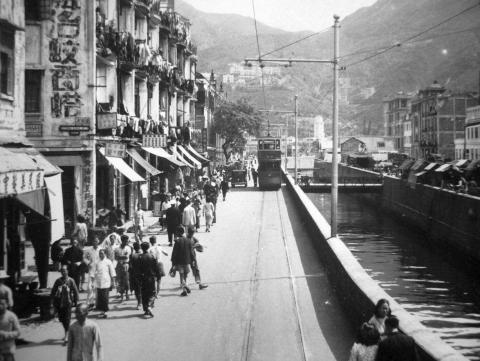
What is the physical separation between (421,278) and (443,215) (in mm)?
13784

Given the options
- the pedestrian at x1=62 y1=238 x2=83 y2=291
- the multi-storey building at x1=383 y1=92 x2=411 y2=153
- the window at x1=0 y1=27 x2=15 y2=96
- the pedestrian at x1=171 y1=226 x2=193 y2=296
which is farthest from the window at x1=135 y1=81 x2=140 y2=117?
the multi-storey building at x1=383 y1=92 x2=411 y2=153

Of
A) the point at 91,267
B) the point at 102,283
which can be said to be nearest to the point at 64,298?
the point at 102,283

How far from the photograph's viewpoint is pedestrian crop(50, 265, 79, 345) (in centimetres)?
1223

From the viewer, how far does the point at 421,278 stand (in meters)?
30.1

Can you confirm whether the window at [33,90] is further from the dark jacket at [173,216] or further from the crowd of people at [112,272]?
the crowd of people at [112,272]

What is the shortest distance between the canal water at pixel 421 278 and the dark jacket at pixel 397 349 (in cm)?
998

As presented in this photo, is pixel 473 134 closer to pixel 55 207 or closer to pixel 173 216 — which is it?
pixel 173 216

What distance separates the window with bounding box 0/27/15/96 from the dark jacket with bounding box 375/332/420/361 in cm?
1238

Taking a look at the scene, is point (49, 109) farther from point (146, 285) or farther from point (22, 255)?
point (146, 285)

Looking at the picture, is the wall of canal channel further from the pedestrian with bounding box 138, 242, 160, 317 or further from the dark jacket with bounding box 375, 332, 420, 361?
the dark jacket with bounding box 375, 332, 420, 361

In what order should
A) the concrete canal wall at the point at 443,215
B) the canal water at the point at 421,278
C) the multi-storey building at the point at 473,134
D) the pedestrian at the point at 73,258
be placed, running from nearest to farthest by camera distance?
the pedestrian at the point at 73,258
the canal water at the point at 421,278
the concrete canal wall at the point at 443,215
the multi-storey building at the point at 473,134

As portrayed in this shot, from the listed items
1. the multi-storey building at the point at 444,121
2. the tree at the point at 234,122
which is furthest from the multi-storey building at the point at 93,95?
the multi-storey building at the point at 444,121

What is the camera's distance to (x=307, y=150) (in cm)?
17600

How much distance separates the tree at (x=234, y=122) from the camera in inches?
3504
